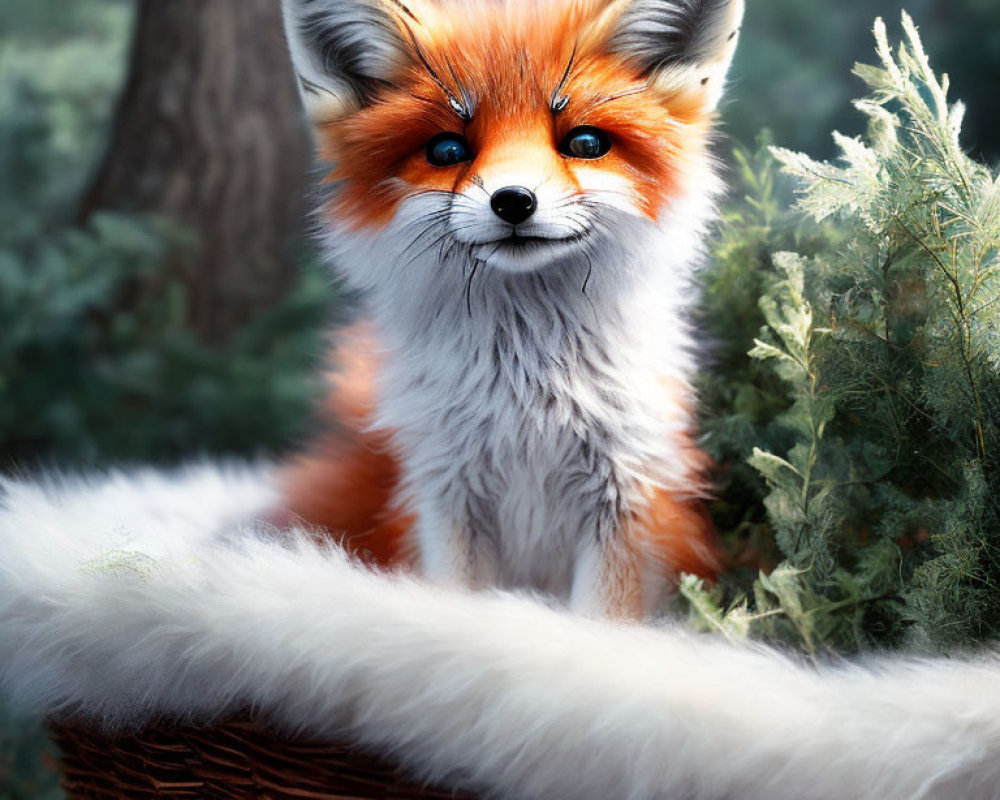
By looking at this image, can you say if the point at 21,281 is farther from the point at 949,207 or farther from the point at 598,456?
the point at 949,207

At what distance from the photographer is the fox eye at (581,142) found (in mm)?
618

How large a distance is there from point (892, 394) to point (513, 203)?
31 centimetres

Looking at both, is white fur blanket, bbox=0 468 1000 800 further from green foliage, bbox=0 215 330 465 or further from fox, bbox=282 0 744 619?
green foliage, bbox=0 215 330 465

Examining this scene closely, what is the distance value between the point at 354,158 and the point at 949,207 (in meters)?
0.39

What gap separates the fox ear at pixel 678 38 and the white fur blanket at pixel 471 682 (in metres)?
0.37

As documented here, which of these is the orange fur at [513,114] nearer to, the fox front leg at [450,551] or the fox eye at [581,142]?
the fox eye at [581,142]

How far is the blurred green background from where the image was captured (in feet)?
4.30

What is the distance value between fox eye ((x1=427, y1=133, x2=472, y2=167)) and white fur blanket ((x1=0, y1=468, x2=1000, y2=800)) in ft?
0.90

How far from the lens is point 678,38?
65cm

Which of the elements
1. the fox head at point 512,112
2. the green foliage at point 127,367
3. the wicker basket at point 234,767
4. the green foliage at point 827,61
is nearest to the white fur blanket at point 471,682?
the wicker basket at point 234,767

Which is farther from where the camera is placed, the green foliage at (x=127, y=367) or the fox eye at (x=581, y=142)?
the green foliage at (x=127, y=367)

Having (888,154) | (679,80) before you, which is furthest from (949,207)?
(679,80)

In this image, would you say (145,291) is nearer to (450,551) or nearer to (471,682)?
(450,551)

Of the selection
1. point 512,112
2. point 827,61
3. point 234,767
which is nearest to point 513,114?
point 512,112
